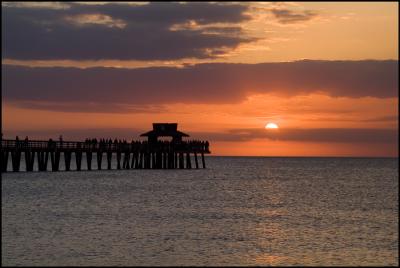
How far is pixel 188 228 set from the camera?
123 feet

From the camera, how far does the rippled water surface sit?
28734 millimetres

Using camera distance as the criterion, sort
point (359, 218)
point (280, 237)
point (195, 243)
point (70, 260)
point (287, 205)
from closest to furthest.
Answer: point (70, 260)
point (195, 243)
point (280, 237)
point (359, 218)
point (287, 205)

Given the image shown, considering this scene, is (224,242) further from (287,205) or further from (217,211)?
(287,205)

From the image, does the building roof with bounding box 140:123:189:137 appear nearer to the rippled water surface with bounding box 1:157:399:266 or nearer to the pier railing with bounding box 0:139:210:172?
the pier railing with bounding box 0:139:210:172

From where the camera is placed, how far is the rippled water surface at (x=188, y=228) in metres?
28.7

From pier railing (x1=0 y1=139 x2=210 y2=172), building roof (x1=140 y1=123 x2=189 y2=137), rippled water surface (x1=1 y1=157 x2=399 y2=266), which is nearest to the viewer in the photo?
rippled water surface (x1=1 y1=157 x2=399 y2=266)

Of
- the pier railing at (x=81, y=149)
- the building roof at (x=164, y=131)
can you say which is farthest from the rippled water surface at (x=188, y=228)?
the building roof at (x=164, y=131)

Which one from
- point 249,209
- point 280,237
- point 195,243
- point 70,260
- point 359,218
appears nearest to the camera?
point 70,260

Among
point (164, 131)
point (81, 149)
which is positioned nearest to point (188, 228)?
point (81, 149)

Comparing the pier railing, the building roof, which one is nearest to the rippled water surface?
the pier railing

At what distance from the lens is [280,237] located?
34.8 meters

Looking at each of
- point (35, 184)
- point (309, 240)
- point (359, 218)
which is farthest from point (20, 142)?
point (309, 240)

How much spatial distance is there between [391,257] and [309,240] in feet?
17.2

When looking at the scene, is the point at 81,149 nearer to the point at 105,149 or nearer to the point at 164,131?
the point at 105,149
